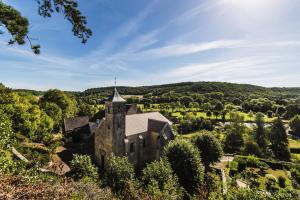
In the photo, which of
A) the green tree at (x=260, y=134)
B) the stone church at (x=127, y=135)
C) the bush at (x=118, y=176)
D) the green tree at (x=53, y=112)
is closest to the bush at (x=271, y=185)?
the stone church at (x=127, y=135)

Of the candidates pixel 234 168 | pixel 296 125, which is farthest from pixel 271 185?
pixel 296 125

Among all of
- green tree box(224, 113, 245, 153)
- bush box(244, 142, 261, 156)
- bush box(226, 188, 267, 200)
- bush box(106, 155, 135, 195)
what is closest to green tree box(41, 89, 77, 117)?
green tree box(224, 113, 245, 153)

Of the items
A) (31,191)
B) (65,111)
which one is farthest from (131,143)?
(65,111)

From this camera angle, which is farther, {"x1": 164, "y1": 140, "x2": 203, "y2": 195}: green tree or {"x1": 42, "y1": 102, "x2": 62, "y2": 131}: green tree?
{"x1": 42, "y1": 102, "x2": 62, "y2": 131}: green tree

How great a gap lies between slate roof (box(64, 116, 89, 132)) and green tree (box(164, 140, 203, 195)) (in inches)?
1123

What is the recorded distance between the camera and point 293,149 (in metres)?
50.1

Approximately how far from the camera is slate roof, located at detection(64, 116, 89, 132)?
45.7 m

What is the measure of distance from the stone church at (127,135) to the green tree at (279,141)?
26.1 m

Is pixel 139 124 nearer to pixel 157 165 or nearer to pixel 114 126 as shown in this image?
pixel 114 126

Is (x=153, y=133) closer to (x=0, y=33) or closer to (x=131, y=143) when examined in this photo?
(x=131, y=143)

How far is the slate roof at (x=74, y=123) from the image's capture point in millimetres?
45681

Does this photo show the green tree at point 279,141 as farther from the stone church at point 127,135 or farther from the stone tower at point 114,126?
the stone tower at point 114,126

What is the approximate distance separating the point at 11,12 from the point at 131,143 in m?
22.3

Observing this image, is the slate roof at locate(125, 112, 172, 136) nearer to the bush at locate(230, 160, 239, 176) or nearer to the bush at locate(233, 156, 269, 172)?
the bush at locate(230, 160, 239, 176)
